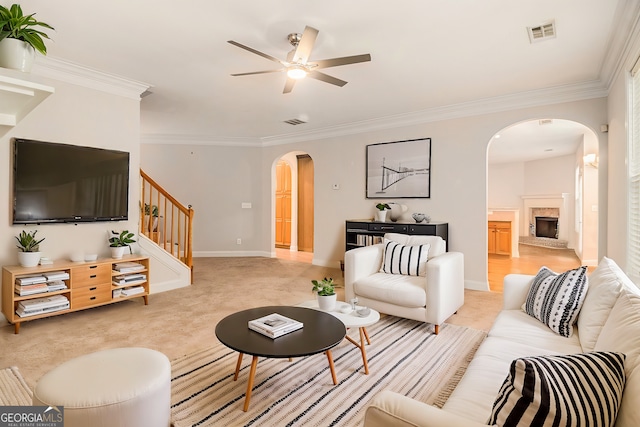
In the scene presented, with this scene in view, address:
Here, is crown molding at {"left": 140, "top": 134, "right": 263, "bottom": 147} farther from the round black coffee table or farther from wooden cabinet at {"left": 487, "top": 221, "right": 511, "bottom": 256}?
wooden cabinet at {"left": 487, "top": 221, "right": 511, "bottom": 256}

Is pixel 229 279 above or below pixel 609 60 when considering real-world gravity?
below

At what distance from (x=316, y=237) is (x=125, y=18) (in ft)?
15.0

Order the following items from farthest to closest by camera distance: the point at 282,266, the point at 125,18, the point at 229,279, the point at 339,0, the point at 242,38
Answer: the point at 282,266 < the point at 229,279 < the point at 242,38 < the point at 125,18 < the point at 339,0

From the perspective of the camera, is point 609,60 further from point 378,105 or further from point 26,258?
point 26,258

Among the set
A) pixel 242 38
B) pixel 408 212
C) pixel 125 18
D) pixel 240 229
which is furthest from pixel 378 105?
pixel 240 229

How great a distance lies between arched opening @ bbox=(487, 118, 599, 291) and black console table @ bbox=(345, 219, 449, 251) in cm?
114

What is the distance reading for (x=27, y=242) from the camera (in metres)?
3.21

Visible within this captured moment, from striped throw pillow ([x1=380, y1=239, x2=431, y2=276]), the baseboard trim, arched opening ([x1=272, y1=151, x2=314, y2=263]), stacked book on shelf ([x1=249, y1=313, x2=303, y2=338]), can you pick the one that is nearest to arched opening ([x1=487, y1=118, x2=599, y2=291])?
the baseboard trim

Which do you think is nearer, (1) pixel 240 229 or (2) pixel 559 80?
(2) pixel 559 80

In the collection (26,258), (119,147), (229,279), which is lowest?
(229,279)

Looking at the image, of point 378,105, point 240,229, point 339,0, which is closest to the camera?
point 339,0

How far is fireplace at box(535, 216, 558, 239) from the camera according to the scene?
371 inches

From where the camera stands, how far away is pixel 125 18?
103 inches

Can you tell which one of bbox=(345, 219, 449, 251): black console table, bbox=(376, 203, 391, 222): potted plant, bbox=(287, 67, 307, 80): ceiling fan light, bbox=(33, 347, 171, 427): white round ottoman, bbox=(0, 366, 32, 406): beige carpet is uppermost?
bbox=(287, 67, 307, 80): ceiling fan light
